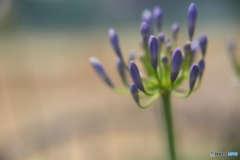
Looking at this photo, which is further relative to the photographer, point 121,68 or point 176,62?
point 121,68

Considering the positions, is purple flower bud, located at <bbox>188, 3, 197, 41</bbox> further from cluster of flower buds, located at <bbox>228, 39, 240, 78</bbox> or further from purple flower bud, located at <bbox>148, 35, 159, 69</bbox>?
cluster of flower buds, located at <bbox>228, 39, 240, 78</bbox>

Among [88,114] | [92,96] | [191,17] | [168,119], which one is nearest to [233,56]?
[191,17]

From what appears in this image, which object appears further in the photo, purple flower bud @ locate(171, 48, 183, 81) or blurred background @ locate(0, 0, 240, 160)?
blurred background @ locate(0, 0, 240, 160)

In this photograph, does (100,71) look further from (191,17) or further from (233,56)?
(233,56)

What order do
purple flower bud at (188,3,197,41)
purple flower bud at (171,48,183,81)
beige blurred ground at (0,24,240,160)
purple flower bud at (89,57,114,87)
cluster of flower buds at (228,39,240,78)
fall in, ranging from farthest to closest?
beige blurred ground at (0,24,240,160) < cluster of flower buds at (228,39,240,78) < purple flower bud at (89,57,114,87) < purple flower bud at (188,3,197,41) < purple flower bud at (171,48,183,81)

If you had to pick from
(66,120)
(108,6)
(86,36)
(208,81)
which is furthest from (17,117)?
(108,6)

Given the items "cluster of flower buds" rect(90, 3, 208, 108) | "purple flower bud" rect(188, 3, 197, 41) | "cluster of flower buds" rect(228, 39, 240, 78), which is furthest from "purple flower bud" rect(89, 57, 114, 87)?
"cluster of flower buds" rect(228, 39, 240, 78)

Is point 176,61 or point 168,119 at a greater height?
point 176,61

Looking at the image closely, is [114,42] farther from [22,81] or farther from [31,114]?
[22,81]
